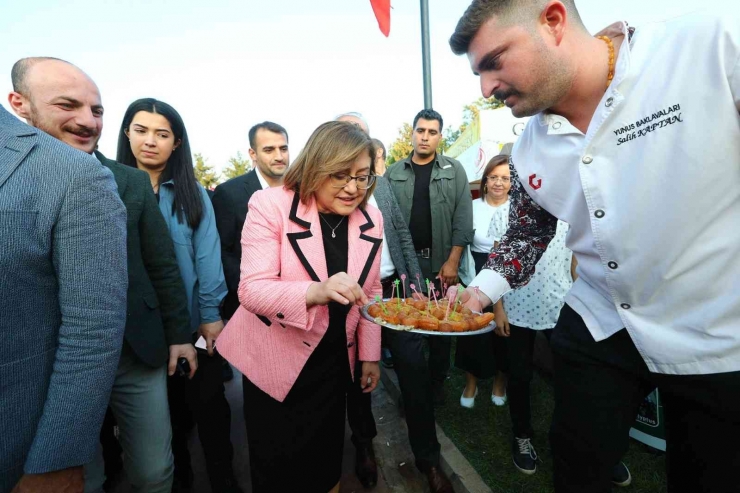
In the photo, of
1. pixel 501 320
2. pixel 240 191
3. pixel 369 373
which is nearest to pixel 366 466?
pixel 369 373

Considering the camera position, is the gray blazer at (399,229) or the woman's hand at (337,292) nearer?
the woman's hand at (337,292)

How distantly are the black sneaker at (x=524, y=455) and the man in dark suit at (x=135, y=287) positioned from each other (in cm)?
256

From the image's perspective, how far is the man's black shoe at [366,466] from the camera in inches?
123

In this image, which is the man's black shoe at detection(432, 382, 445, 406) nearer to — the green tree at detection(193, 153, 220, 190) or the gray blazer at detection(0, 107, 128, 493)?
the gray blazer at detection(0, 107, 128, 493)

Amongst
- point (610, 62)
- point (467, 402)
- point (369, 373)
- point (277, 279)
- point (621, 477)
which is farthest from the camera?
point (467, 402)

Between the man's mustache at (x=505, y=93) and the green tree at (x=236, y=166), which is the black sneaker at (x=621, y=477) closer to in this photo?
the man's mustache at (x=505, y=93)

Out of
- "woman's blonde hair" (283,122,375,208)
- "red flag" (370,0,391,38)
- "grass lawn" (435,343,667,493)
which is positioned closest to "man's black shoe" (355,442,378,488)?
"grass lawn" (435,343,667,493)

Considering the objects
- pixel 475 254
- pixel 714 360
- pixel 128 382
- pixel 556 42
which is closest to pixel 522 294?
pixel 475 254

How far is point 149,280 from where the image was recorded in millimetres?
2369

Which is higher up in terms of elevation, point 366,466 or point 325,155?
point 325,155

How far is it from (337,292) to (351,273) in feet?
1.59

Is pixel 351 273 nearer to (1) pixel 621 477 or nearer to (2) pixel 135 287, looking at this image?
(2) pixel 135 287

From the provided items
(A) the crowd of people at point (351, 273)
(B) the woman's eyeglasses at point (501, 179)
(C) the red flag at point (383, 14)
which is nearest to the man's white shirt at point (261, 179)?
(A) the crowd of people at point (351, 273)

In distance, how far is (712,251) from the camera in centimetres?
136
